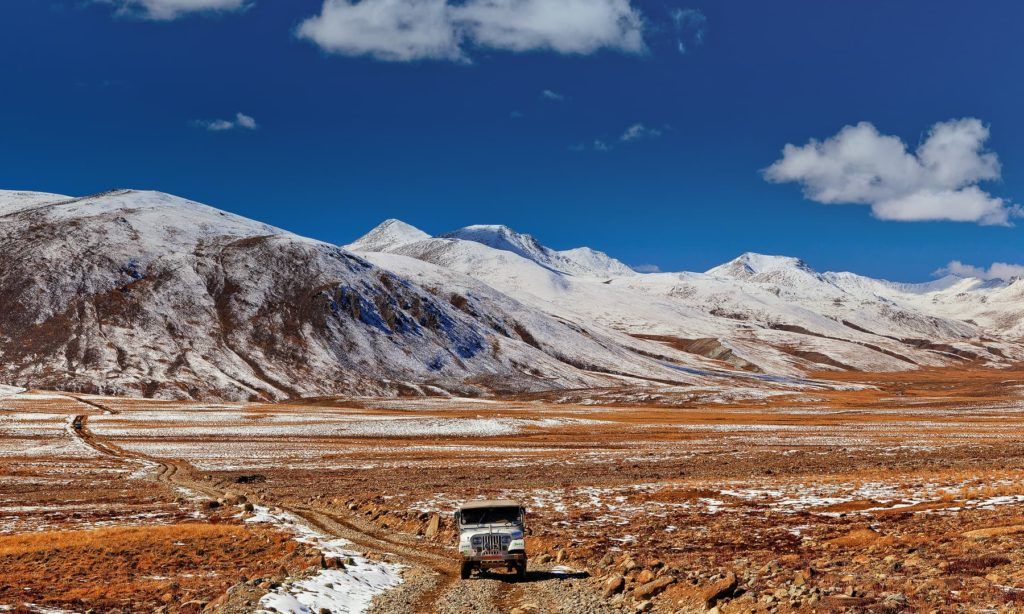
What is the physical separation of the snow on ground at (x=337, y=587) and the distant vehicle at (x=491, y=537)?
8.03 ft

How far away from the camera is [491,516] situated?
78.3 feet

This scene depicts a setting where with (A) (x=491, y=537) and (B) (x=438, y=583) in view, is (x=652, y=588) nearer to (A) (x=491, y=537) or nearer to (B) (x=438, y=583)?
(A) (x=491, y=537)

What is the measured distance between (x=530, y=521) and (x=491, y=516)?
8958 mm

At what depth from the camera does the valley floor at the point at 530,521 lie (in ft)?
61.4

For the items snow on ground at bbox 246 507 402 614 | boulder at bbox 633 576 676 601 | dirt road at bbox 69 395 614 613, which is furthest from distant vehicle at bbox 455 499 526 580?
boulder at bbox 633 576 676 601

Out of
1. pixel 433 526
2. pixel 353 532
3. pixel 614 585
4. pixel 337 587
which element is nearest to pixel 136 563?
pixel 337 587

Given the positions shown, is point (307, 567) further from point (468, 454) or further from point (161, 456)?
point (161, 456)

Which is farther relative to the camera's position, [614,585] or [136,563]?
[136,563]

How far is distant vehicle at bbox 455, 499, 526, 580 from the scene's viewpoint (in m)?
23.0

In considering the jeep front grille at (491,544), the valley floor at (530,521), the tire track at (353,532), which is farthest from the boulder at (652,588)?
the jeep front grille at (491,544)

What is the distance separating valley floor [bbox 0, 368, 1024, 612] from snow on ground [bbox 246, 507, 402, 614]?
95 mm

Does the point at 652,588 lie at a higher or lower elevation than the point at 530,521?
higher

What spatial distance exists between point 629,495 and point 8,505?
31055 mm

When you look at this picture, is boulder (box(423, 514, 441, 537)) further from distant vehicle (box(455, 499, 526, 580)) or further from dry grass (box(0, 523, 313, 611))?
distant vehicle (box(455, 499, 526, 580))
